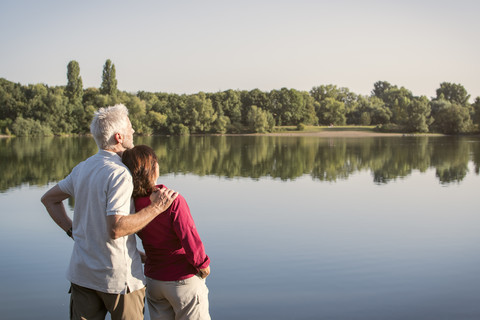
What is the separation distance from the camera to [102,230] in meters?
2.71

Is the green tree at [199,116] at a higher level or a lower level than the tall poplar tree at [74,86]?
lower

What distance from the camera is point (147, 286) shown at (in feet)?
9.89

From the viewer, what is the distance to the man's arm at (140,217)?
2623mm

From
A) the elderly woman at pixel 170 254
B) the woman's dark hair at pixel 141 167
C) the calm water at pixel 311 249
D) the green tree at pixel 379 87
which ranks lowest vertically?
the calm water at pixel 311 249

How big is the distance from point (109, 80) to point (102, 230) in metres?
72.3

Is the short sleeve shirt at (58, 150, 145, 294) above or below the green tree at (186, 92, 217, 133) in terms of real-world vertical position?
below

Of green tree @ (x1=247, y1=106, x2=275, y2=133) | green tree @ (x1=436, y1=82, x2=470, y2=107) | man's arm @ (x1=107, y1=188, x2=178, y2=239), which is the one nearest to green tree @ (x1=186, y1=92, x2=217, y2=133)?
green tree @ (x1=247, y1=106, x2=275, y2=133)

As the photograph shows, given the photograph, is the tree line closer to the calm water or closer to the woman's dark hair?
the calm water

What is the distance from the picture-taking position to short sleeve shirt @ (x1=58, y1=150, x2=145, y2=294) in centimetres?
263

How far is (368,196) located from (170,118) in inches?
2630

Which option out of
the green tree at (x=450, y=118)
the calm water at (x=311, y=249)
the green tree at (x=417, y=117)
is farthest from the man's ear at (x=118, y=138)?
the green tree at (x=450, y=118)

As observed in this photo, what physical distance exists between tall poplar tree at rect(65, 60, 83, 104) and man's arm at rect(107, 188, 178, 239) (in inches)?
2738

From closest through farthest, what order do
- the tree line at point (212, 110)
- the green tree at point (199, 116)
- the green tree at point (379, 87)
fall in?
1. the tree line at point (212, 110)
2. the green tree at point (199, 116)
3. the green tree at point (379, 87)

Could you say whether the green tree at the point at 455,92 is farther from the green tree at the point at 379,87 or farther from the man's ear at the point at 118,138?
the man's ear at the point at 118,138
